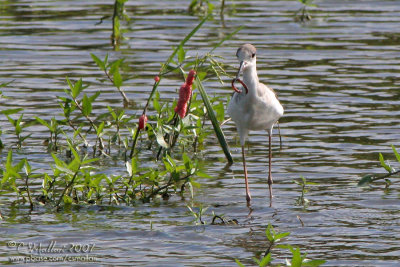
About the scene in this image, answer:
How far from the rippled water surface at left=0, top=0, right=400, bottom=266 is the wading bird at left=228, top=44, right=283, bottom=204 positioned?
677 mm

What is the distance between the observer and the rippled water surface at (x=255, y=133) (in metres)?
7.45

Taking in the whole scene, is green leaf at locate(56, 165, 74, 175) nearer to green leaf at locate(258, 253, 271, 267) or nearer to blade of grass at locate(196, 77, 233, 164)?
blade of grass at locate(196, 77, 233, 164)

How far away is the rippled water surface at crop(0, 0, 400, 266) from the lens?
24.4 feet

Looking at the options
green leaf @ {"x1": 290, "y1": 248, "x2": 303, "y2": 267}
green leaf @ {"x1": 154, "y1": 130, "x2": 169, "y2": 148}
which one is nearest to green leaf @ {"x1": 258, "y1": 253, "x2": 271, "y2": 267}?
green leaf @ {"x1": 290, "y1": 248, "x2": 303, "y2": 267}

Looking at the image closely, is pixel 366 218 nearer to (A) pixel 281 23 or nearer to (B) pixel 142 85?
(B) pixel 142 85

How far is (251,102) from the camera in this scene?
8.73m

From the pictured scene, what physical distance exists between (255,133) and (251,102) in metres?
2.64

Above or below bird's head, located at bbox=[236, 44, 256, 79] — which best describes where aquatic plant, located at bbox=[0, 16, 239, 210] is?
below

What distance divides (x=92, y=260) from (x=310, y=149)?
4.00m

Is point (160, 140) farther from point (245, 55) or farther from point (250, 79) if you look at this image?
point (245, 55)

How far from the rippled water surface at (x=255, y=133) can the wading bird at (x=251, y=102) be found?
0.68m

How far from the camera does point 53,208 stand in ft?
27.0

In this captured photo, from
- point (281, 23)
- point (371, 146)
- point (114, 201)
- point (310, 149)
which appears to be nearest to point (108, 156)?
point (114, 201)

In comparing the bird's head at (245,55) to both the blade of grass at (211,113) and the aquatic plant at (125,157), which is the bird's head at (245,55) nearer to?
the aquatic plant at (125,157)
